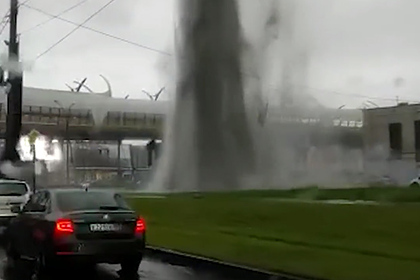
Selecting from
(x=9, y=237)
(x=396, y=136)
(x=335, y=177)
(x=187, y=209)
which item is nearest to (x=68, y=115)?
(x=396, y=136)

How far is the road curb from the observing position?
37.7 feet

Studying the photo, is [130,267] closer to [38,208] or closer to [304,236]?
[38,208]

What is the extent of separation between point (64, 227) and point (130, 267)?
55.1 inches

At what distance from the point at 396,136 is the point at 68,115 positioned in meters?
34.9

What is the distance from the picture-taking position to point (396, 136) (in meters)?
82.8

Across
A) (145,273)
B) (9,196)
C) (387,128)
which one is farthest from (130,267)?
(387,128)

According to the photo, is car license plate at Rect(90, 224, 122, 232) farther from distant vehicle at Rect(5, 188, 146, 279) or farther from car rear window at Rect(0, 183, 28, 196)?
car rear window at Rect(0, 183, 28, 196)

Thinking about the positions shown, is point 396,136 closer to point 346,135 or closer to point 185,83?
point 346,135

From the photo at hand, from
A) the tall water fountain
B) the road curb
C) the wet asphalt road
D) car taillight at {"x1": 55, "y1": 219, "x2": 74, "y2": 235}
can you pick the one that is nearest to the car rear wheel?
the wet asphalt road

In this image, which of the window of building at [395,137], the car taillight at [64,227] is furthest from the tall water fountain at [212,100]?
the window of building at [395,137]

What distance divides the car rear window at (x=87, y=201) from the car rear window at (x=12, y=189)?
35.3ft

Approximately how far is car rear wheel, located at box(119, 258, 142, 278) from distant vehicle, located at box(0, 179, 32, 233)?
996cm

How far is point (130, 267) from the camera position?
504 inches

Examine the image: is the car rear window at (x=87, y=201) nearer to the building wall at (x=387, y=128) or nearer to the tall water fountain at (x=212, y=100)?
the tall water fountain at (x=212, y=100)
